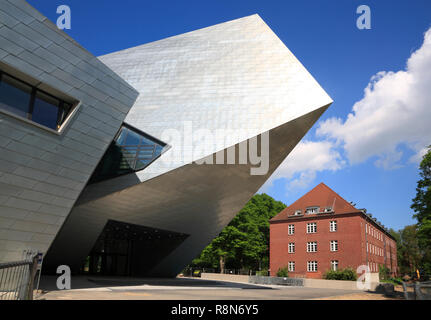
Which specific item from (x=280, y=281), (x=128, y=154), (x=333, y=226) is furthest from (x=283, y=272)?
(x=128, y=154)

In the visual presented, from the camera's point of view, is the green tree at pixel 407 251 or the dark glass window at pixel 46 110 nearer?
the dark glass window at pixel 46 110

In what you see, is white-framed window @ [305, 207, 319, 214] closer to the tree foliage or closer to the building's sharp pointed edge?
the tree foliage

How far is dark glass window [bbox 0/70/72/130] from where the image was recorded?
Result: 1270cm

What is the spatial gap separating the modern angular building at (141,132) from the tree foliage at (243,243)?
26205 millimetres

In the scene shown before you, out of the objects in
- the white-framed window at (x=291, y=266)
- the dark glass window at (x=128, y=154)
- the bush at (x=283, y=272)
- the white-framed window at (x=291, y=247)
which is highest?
the dark glass window at (x=128, y=154)

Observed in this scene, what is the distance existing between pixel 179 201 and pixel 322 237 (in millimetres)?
33834

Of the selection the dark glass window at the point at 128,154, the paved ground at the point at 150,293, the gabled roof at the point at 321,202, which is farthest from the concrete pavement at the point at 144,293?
the gabled roof at the point at 321,202

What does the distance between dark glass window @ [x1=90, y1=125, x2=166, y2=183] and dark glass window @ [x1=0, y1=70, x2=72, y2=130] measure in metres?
5.13

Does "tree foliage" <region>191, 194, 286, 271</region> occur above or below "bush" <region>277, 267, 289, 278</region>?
above

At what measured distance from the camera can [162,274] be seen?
102 ft

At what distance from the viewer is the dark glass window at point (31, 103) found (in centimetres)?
1270

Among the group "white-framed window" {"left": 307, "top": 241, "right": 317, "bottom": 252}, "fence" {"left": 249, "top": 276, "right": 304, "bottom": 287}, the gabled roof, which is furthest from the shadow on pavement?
the gabled roof

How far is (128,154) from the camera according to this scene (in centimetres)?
1953

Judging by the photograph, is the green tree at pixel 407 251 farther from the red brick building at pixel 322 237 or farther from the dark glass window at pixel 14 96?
the dark glass window at pixel 14 96
